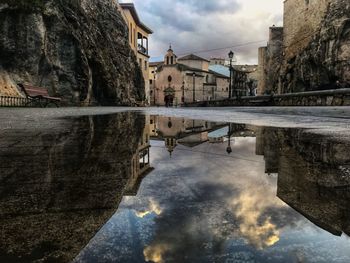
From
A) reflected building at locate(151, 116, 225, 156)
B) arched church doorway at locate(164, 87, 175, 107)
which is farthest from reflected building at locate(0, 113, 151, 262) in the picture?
arched church doorway at locate(164, 87, 175, 107)

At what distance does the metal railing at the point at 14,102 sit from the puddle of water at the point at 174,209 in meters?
11.8

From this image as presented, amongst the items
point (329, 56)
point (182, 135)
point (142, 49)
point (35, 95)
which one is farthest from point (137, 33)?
point (182, 135)

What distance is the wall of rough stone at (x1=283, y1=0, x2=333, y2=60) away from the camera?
3225 centimetres

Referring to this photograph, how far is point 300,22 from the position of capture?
117ft

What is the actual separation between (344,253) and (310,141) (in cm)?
295

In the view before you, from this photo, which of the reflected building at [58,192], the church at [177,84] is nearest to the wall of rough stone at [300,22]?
the church at [177,84]

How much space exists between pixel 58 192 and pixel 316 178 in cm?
154

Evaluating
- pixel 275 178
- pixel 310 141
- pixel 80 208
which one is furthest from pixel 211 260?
pixel 310 141

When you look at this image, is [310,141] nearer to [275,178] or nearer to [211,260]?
[275,178]

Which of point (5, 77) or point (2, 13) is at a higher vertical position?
point (2, 13)

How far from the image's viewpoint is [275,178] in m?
2.16

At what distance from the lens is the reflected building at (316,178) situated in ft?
4.75

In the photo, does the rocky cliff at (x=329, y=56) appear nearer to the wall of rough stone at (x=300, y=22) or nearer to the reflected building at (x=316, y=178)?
the wall of rough stone at (x=300, y=22)

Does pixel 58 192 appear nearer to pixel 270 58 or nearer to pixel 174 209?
pixel 174 209
